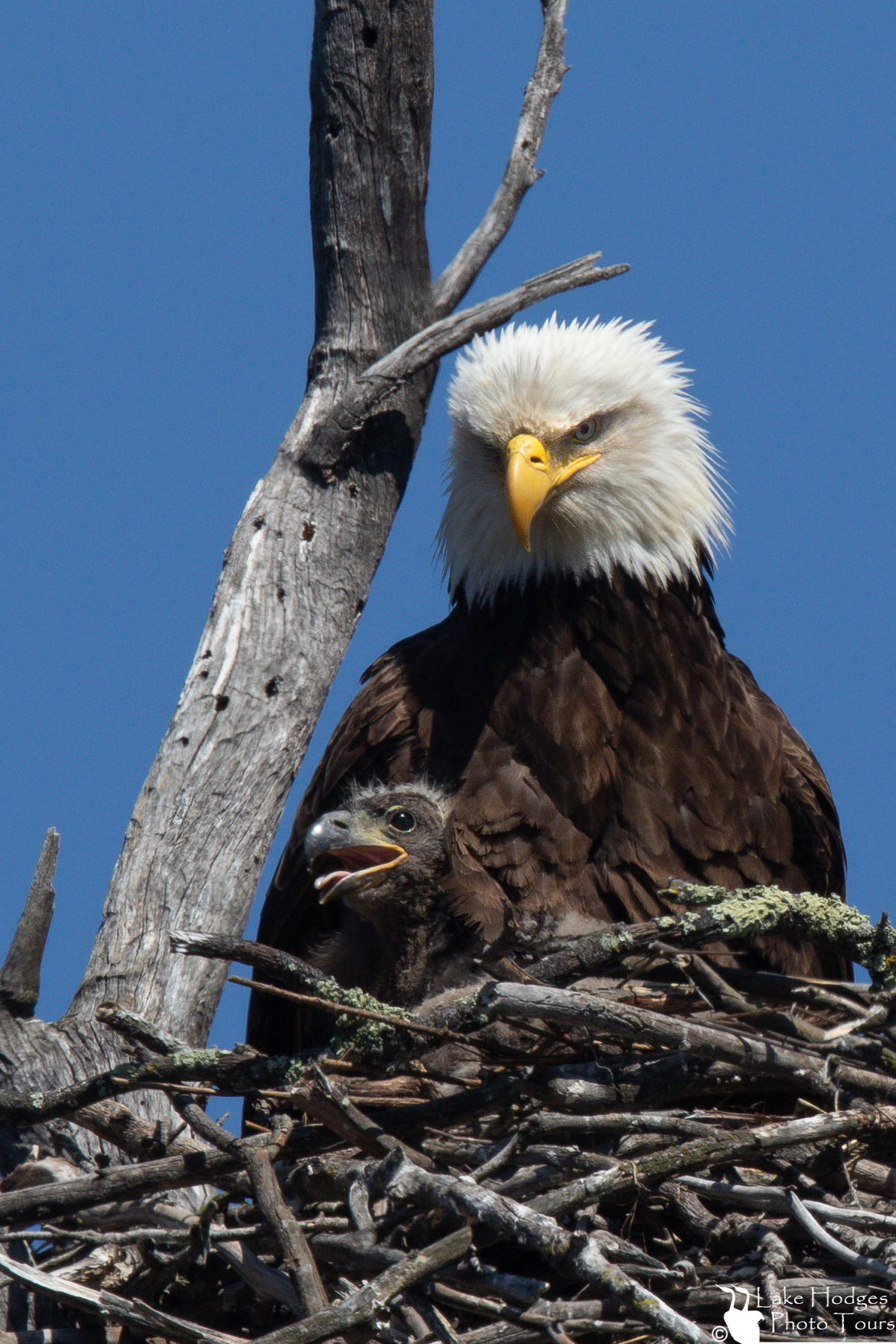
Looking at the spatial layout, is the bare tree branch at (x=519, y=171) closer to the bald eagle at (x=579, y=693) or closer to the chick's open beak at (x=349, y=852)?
the bald eagle at (x=579, y=693)

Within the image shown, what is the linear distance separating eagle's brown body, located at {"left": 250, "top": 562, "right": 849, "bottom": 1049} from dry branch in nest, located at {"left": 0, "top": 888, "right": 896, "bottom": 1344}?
1109 millimetres

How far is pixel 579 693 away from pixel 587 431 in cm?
94

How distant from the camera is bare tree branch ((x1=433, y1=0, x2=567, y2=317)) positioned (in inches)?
190

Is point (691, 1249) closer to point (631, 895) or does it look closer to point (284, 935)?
point (631, 895)

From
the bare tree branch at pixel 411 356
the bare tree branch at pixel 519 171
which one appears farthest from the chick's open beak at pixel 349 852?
the bare tree branch at pixel 519 171

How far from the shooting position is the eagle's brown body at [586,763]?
4648mm

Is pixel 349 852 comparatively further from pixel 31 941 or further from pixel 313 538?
pixel 31 941

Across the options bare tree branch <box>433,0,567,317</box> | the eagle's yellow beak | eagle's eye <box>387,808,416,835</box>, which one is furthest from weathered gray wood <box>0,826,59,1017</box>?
bare tree branch <box>433,0,567,317</box>

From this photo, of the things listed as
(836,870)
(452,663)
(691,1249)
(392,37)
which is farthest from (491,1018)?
(392,37)

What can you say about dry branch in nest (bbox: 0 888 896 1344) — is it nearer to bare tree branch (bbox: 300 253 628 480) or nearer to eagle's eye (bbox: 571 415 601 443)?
bare tree branch (bbox: 300 253 628 480)

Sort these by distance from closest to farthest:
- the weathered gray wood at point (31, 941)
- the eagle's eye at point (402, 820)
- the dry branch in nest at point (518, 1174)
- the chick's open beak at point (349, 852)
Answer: the dry branch in nest at point (518, 1174) < the weathered gray wood at point (31, 941) < the chick's open beak at point (349, 852) < the eagle's eye at point (402, 820)

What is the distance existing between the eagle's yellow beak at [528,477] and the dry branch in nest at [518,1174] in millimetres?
1672

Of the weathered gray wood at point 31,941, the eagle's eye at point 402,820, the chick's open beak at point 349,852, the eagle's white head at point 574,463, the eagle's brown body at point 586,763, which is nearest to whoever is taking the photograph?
the weathered gray wood at point 31,941

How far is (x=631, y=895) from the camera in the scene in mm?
4641
